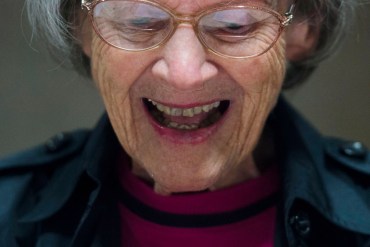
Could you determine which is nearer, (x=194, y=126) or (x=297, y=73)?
(x=194, y=126)

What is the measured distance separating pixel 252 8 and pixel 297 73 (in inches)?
16.8

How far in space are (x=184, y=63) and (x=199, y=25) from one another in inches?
2.8

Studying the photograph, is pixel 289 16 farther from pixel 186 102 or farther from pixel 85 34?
pixel 85 34

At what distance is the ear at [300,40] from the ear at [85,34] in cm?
37

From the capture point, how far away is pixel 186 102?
1243mm

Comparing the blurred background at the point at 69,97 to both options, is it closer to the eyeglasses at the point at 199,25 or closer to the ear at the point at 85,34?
the ear at the point at 85,34

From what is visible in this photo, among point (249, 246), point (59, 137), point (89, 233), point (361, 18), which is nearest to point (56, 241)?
point (89, 233)

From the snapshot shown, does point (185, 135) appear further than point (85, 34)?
No

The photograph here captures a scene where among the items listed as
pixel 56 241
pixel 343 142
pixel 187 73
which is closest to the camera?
pixel 187 73

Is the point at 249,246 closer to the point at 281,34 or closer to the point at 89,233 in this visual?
the point at 89,233

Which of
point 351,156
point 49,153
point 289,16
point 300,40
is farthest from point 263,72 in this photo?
point 49,153

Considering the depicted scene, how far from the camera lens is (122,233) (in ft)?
4.81

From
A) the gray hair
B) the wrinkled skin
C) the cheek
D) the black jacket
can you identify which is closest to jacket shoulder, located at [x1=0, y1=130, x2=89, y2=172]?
the black jacket

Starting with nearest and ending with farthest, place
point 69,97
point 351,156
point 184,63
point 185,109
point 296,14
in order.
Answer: point 184,63, point 185,109, point 296,14, point 351,156, point 69,97
